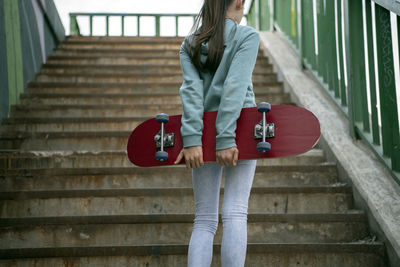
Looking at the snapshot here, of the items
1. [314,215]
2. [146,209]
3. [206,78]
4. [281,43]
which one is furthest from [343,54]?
[281,43]

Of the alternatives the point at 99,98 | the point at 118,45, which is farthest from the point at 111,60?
the point at 99,98

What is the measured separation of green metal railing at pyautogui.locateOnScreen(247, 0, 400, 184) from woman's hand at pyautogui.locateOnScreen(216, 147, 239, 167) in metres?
1.45

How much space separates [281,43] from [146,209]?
447 cm

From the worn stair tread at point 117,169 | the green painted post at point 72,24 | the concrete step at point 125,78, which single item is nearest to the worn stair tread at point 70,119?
the worn stair tread at point 117,169

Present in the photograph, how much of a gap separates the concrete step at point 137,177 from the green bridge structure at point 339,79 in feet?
0.31

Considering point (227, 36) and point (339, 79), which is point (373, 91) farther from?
point (227, 36)

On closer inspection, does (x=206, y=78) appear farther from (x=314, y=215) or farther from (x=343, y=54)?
(x=343, y=54)

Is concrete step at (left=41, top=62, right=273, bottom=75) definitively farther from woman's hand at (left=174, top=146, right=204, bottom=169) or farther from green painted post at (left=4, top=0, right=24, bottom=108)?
woman's hand at (left=174, top=146, right=204, bottom=169)

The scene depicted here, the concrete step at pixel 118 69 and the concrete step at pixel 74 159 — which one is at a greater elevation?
the concrete step at pixel 118 69

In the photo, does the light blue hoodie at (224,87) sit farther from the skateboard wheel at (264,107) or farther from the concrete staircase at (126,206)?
the concrete staircase at (126,206)

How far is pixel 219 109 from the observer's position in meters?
2.05

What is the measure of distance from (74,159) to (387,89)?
2338 millimetres

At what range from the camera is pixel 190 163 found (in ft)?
6.77

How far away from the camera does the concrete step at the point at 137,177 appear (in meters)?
3.71
